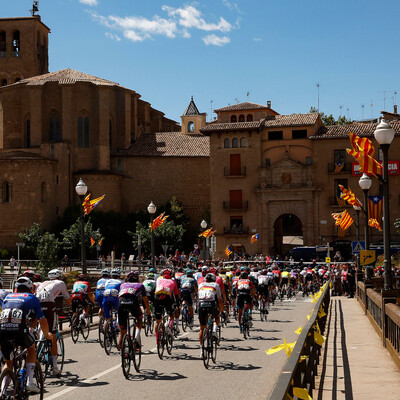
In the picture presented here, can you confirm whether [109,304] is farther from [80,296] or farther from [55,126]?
[55,126]

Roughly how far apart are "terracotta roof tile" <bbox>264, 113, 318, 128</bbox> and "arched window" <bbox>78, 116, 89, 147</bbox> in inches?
677

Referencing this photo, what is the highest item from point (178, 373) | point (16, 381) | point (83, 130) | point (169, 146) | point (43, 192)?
point (83, 130)

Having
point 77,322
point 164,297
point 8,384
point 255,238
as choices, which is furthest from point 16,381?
point 255,238

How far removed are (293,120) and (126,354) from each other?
53.4m

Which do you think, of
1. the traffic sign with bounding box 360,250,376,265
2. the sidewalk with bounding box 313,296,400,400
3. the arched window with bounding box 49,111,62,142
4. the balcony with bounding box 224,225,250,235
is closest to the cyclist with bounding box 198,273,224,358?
the sidewalk with bounding box 313,296,400,400

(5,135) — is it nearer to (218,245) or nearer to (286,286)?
(218,245)

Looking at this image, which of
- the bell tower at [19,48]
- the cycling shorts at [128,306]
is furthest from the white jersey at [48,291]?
the bell tower at [19,48]

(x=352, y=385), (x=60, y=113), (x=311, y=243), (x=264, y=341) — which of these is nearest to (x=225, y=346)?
(x=264, y=341)

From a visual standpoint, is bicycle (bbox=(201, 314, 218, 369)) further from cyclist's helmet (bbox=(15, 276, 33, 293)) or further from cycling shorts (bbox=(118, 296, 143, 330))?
cyclist's helmet (bbox=(15, 276, 33, 293))

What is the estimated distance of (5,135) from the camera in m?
70.8

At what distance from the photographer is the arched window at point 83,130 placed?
69.8m

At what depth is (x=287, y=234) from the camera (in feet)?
250

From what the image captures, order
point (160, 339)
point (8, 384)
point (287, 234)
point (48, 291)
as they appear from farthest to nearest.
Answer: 1. point (287, 234)
2. point (160, 339)
3. point (48, 291)
4. point (8, 384)

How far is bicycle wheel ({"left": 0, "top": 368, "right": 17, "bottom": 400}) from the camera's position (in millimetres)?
8234
